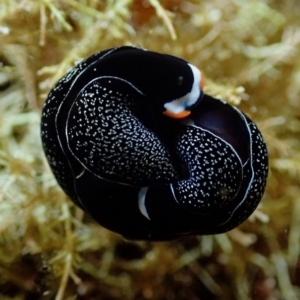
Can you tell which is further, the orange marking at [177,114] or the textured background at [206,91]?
the textured background at [206,91]

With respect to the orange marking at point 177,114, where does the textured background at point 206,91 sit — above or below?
below

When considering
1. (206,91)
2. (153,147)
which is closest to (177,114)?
(153,147)

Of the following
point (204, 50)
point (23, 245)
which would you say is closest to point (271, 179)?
point (204, 50)

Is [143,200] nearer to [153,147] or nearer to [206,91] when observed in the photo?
[153,147]

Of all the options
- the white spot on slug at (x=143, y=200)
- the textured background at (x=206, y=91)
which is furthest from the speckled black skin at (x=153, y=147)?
the textured background at (x=206, y=91)

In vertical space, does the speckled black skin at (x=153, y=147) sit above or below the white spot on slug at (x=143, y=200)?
above

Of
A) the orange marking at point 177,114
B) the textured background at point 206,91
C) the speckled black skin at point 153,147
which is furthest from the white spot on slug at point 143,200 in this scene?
the textured background at point 206,91

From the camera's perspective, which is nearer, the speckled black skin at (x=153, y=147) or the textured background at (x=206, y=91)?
the speckled black skin at (x=153, y=147)

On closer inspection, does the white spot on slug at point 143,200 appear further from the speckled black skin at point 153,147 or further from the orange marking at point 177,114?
the orange marking at point 177,114

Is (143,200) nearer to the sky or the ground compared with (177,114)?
nearer to the ground

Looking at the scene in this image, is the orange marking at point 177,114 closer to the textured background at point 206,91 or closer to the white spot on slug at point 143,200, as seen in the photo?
the white spot on slug at point 143,200
